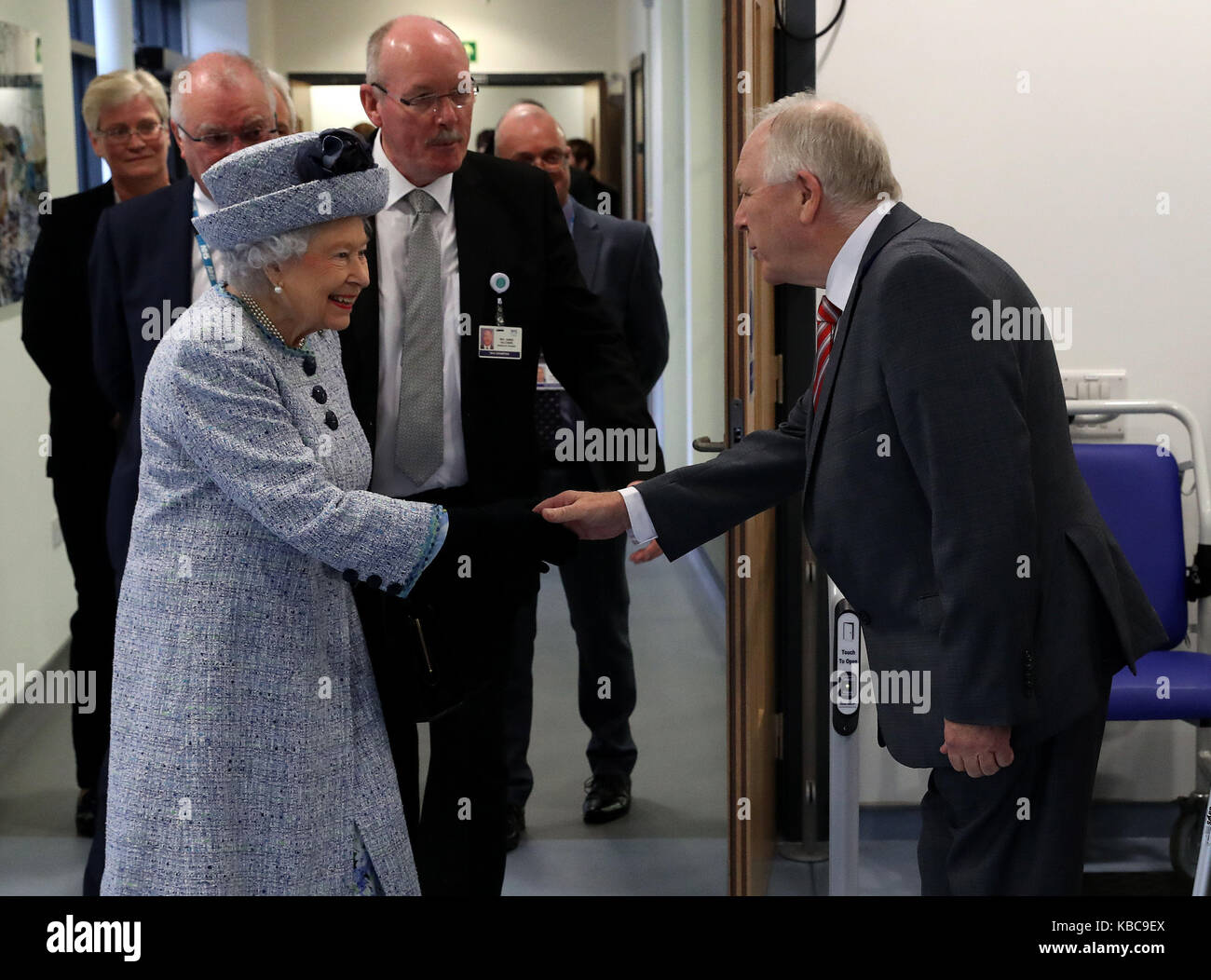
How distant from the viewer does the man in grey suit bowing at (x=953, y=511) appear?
5.69 feet

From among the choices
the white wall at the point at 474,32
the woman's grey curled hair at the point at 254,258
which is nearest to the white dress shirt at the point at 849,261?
the woman's grey curled hair at the point at 254,258

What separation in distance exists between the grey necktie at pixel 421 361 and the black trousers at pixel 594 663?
3.32 feet

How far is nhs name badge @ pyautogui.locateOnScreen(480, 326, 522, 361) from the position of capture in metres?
2.46

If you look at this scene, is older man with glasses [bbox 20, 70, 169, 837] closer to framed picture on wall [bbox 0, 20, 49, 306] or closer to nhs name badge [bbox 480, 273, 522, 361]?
framed picture on wall [bbox 0, 20, 49, 306]

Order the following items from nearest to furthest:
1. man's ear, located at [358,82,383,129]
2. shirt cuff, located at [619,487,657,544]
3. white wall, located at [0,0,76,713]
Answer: shirt cuff, located at [619,487,657,544], man's ear, located at [358,82,383,129], white wall, located at [0,0,76,713]

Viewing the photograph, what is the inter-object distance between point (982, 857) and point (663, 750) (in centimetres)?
217

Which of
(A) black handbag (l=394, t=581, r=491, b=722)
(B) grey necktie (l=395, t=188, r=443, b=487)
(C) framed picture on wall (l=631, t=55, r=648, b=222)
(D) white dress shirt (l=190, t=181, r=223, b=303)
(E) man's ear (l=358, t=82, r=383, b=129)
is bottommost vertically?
(A) black handbag (l=394, t=581, r=491, b=722)

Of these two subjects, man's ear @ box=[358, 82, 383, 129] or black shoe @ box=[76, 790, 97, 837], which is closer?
man's ear @ box=[358, 82, 383, 129]

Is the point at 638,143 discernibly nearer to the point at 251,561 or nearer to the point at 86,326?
the point at 86,326

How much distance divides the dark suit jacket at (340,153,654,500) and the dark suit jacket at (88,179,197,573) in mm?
452

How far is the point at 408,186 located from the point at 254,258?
0.76m

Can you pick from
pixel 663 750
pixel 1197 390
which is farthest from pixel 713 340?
pixel 1197 390

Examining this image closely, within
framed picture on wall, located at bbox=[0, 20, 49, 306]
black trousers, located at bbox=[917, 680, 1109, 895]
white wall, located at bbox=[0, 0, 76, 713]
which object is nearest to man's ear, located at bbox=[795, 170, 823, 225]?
black trousers, located at bbox=[917, 680, 1109, 895]

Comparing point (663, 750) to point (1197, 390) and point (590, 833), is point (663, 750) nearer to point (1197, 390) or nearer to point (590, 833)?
point (590, 833)
